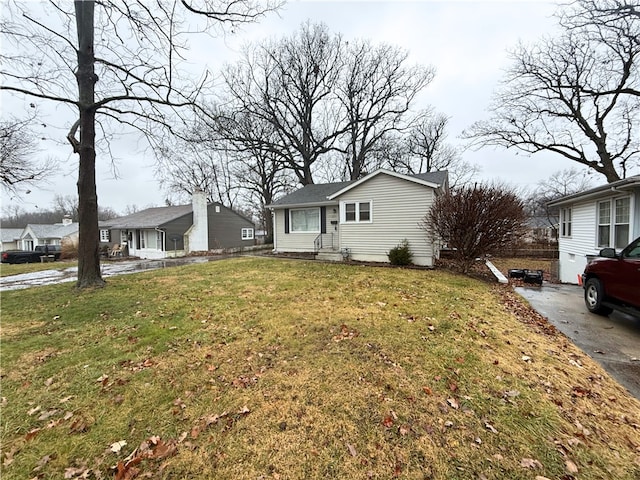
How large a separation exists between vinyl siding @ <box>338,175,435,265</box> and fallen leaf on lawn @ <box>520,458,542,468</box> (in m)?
9.99

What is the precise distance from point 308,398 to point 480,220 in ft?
28.7

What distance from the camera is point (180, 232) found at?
76.3ft

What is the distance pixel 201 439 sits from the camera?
2.45 meters

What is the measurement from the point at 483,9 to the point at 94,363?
44.4 feet

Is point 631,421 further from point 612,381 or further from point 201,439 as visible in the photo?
point 201,439

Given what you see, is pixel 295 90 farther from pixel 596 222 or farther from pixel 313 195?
pixel 596 222

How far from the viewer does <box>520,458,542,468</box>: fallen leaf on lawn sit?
2.11m

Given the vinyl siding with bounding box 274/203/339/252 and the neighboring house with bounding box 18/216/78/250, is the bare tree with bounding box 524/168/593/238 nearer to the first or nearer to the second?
the vinyl siding with bounding box 274/203/339/252

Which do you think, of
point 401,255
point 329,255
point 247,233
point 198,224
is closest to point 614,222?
point 401,255

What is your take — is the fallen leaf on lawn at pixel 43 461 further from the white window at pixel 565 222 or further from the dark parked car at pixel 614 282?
the white window at pixel 565 222

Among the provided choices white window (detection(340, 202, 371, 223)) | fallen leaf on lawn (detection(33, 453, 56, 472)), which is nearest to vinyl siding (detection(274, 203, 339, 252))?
white window (detection(340, 202, 371, 223))

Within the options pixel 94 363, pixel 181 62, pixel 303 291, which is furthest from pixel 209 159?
pixel 94 363

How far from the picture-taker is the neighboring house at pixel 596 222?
7270 millimetres

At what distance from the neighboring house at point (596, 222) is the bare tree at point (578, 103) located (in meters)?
10.5
